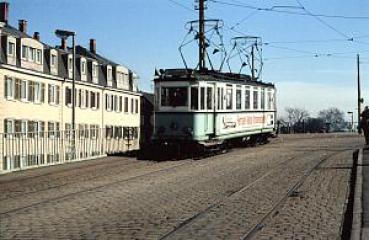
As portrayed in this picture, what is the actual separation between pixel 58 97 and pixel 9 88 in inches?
376

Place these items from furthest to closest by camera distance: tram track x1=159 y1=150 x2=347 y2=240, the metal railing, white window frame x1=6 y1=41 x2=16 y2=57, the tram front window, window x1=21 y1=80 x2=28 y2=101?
window x1=21 y1=80 x2=28 y2=101 → white window frame x1=6 y1=41 x2=16 y2=57 → the metal railing → the tram front window → tram track x1=159 y1=150 x2=347 y2=240

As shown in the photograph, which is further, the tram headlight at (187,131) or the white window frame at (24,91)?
the white window frame at (24,91)

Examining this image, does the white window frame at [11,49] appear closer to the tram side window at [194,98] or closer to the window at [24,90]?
the window at [24,90]

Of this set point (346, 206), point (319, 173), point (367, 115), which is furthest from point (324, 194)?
point (367, 115)

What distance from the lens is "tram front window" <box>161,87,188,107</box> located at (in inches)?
962

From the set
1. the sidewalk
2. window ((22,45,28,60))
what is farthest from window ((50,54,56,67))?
the sidewalk

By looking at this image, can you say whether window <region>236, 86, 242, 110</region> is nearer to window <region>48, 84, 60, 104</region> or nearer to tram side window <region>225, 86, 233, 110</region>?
tram side window <region>225, 86, 233, 110</region>

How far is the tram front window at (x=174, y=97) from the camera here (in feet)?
80.2

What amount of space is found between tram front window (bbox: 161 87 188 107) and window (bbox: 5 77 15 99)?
1089 inches

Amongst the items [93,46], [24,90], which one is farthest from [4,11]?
[93,46]

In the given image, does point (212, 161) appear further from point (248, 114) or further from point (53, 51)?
point (53, 51)

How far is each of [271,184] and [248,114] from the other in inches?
543

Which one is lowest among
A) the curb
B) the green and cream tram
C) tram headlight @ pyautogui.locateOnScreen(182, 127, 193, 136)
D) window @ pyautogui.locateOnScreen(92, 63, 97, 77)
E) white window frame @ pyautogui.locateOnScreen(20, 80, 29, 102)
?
the curb

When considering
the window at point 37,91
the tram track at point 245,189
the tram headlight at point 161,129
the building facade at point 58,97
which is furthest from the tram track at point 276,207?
the window at point 37,91
